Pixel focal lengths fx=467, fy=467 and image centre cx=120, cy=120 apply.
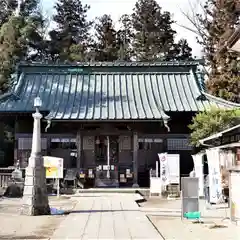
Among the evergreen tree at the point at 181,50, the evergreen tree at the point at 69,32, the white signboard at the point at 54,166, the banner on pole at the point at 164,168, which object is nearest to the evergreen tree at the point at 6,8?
the evergreen tree at the point at 69,32

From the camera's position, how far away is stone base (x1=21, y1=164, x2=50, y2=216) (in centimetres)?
1443

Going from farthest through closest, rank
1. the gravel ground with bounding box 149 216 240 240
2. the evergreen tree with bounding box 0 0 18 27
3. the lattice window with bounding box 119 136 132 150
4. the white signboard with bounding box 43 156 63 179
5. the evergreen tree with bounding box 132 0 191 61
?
the evergreen tree with bounding box 132 0 191 61, the evergreen tree with bounding box 0 0 18 27, the lattice window with bounding box 119 136 132 150, the white signboard with bounding box 43 156 63 179, the gravel ground with bounding box 149 216 240 240

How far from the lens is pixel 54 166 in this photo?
771 inches

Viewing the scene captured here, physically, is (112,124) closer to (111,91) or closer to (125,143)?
(125,143)

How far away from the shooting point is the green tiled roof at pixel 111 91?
975 inches

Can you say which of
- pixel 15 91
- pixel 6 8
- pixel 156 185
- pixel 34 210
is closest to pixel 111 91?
pixel 15 91

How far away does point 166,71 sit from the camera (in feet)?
94.5

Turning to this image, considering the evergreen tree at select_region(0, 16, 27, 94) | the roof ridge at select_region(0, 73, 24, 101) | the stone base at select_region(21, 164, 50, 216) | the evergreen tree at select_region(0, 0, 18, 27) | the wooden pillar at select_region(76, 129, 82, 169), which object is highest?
the evergreen tree at select_region(0, 0, 18, 27)

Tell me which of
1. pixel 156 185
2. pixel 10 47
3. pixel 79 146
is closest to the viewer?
pixel 156 185

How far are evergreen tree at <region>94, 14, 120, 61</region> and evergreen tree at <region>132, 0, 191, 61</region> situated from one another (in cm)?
210

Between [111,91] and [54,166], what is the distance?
879 centimetres

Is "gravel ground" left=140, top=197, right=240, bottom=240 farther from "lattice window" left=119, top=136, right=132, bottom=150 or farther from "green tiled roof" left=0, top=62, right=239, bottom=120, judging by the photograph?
"green tiled roof" left=0, top=62, right=239, bottom=120

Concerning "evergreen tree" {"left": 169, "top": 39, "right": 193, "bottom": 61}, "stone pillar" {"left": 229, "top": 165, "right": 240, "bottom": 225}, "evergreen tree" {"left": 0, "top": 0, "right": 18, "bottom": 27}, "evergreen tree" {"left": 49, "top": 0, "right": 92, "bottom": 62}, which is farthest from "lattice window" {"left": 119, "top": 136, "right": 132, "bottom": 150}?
"evergreen tree" {"left": 0, "top": 0, "right": 18, "bottom": 27}

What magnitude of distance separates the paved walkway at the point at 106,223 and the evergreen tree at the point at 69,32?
89.7ft
